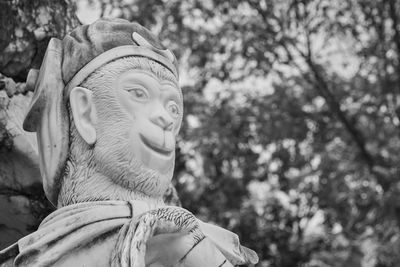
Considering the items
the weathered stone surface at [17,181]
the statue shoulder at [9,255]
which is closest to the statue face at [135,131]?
the statue shoulder at [9,255]

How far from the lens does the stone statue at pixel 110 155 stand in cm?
313

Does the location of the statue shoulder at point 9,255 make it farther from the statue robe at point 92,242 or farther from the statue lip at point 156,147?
the statue lip at point 156,147

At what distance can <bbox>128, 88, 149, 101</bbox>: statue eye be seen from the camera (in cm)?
353

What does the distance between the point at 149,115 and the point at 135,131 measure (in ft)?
0.33

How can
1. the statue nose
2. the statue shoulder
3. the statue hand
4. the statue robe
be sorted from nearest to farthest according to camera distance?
the statue hand, the statue robe, the statue shoulder, the statue nose

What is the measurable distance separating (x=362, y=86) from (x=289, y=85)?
0.79 metres

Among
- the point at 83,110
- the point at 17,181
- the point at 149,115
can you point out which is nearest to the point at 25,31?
the point at 17,181

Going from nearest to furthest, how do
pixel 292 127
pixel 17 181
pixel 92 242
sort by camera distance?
1. pixel 92 242
2. pixel 17 181
3. pixel 292 127

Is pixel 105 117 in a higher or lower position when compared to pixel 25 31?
higher

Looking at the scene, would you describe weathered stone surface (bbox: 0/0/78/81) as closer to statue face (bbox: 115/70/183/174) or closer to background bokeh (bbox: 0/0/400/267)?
statue face (bbox: 115/70/183/174)

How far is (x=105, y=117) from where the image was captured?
350 cm

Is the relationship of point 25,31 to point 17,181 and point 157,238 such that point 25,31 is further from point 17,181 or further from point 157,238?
point 157,238

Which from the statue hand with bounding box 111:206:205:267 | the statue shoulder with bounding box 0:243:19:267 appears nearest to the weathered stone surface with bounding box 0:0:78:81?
the statue shoulder with bounding box 0:243:19:267

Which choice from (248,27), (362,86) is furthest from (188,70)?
(362,86)
